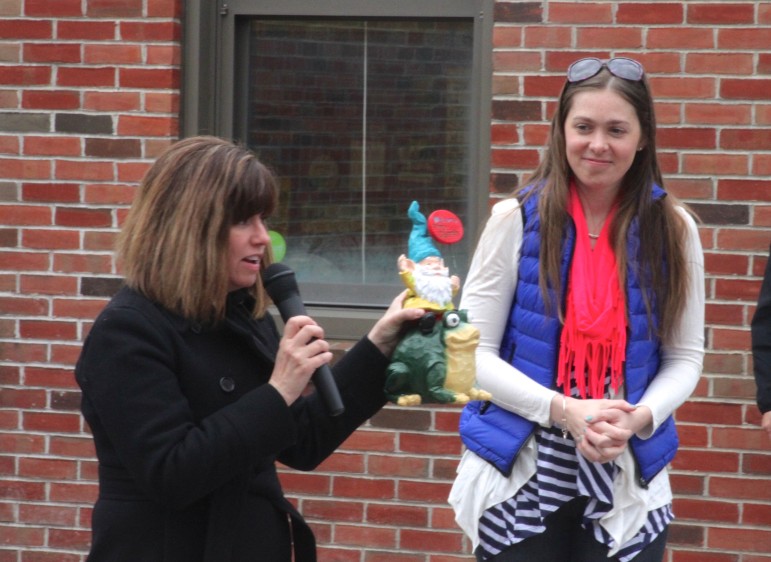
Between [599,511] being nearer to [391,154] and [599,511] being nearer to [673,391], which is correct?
[673,391]

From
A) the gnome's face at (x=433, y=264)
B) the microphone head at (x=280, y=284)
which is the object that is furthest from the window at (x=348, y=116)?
the microphone head at (x=280, y=284)

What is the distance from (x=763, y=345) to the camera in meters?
3.52

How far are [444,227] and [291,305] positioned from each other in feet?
1.34

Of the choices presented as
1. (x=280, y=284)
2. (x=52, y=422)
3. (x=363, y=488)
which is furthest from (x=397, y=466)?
(x=280, y=284)

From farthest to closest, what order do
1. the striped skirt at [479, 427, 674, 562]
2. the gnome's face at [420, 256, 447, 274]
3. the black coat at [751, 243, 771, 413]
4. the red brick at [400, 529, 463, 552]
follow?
the red brick at [400, 529, 463, 552]
the black coat at [751, 243, 771, 413]
the striped skirt at [479, 427, 674, 562]
the gnome's face at [420, 256, 447, 274]

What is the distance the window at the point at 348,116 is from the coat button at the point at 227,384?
7.50ft

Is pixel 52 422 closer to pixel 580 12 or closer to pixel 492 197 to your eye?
pixel 492 197

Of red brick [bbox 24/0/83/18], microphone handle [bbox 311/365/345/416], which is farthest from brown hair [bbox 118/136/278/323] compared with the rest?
red brick [bbox 24/0/83/18]

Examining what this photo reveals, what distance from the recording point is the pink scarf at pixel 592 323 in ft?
9.09

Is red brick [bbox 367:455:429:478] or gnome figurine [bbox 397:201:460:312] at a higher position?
gnome figurine [bbox 397:201:460:312]

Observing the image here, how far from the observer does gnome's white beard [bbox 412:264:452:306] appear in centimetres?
252

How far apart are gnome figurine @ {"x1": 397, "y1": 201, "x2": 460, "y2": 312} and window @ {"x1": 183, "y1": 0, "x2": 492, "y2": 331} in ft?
6.54

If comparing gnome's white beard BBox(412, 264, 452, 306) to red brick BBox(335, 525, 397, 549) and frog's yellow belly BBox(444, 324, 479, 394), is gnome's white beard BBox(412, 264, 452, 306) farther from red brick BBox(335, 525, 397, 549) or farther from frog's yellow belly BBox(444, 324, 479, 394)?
red brick BBox(335, 525, 397, 549)

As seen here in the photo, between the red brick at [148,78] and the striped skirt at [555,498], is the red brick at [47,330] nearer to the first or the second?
the red brick at [148,78]
